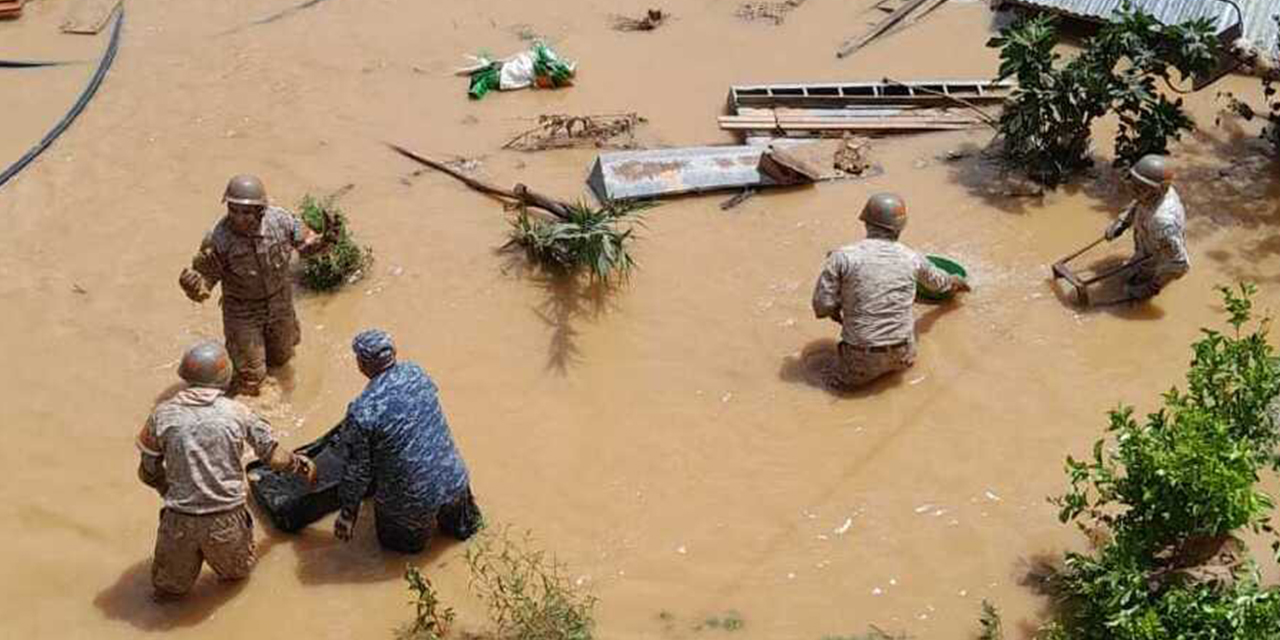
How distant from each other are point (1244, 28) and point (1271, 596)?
7162mm

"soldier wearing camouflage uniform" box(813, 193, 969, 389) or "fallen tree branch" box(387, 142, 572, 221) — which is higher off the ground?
Result: "soldier wearing camouflage uniform" box(813, 193, 969, 389)

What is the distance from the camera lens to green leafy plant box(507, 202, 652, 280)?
8.16 meters

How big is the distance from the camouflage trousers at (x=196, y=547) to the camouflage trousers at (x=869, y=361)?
3529 millimetres

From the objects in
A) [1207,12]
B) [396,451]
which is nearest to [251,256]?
[396,451]

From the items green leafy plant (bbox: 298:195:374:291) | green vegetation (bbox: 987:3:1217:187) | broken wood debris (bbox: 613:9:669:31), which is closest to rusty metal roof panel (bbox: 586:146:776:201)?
green leafy plant (bbox: 298:195:374:291)

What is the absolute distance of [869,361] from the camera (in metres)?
7.25

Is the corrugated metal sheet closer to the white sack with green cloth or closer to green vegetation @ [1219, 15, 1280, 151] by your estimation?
green vegetation @ [1219, 15, 1280, 151]

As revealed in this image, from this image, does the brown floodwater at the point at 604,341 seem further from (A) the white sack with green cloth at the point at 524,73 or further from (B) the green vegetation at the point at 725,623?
(A) the white sack with green cloth at the point at 524,73

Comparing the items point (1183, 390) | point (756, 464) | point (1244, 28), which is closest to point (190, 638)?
point (756, 464)

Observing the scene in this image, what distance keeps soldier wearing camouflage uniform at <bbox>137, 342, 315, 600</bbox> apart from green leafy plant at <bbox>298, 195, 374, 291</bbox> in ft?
8.14

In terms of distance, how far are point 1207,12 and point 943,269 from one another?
170 inches

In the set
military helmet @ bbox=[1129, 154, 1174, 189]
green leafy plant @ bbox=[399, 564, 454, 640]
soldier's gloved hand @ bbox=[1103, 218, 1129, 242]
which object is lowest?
green leafy plant @ bbox=[399, 564, 454, 640]

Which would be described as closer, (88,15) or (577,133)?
(577,133)

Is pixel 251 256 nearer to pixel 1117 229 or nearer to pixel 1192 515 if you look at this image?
pixel 1192 515
